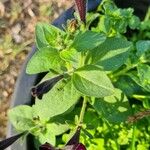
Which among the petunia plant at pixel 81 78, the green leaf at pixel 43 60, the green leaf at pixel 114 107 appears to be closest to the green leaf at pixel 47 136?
the petunia plant at pixel 81 78

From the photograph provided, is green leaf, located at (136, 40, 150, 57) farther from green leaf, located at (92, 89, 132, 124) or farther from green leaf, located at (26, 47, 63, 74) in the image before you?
green leaf, located at (26, 47, 63, 74)

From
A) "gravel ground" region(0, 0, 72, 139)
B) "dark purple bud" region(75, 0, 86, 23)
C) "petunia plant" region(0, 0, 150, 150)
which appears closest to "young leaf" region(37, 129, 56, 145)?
"petunia plant" region(0, 0, 150, 150)

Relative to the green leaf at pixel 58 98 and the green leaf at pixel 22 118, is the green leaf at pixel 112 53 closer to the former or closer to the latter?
the green leaf at pixel 58 98

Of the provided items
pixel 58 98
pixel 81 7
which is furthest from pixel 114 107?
pixel 81 7

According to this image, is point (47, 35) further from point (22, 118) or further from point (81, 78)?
point (22, 118)

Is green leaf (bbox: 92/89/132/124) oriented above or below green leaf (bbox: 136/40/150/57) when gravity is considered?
below

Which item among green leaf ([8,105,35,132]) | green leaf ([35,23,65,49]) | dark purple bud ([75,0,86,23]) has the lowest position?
green leaf ([8,105,35,132])

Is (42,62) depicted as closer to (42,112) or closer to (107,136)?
(42,112)
